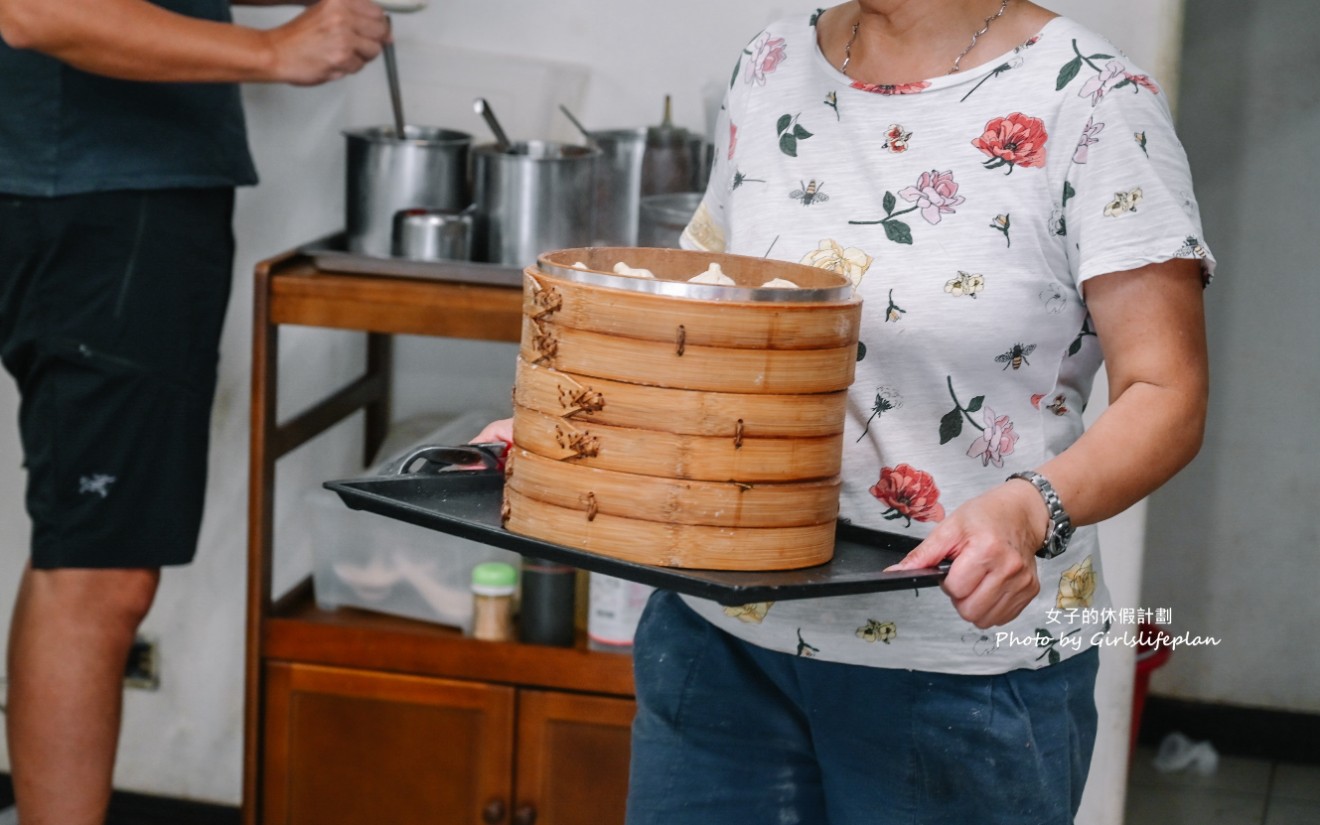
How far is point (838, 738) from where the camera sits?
1.10m

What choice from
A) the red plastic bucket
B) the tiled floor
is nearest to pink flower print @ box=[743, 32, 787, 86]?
the red plastic bucket

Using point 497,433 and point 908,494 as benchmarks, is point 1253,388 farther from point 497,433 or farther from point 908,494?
point 497,433

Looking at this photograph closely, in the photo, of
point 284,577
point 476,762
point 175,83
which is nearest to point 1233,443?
point 476,762

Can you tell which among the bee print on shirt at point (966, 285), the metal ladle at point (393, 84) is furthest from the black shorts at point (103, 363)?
the bee print on shirt at point (966, 285)

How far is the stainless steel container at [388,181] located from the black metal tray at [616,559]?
99 centimetres

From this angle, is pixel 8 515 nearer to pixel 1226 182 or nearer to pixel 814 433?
pixel 814 433

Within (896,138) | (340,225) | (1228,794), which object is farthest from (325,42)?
Answer: (1228,794)

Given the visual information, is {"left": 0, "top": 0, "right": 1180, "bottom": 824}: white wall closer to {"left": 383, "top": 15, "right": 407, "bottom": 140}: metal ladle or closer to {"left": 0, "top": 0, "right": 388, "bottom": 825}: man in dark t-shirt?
{"left": 383, "top": 15, "right": 407, "bottom": 140}: metal ladle

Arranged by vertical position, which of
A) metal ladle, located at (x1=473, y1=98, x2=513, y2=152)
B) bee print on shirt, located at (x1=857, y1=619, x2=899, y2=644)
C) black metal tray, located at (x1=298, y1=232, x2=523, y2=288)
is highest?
metal ladle, located at (x1=473, y1=98, x2=513, y2=152)

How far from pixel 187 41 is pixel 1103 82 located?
1.18 meters

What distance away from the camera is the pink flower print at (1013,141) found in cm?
102

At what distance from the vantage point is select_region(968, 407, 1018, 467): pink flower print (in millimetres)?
1062

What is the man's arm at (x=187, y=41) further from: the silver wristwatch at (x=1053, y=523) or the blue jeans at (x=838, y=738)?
the silver wristwatch at (x=1053, y=523)

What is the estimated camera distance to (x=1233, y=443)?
2732 mm
